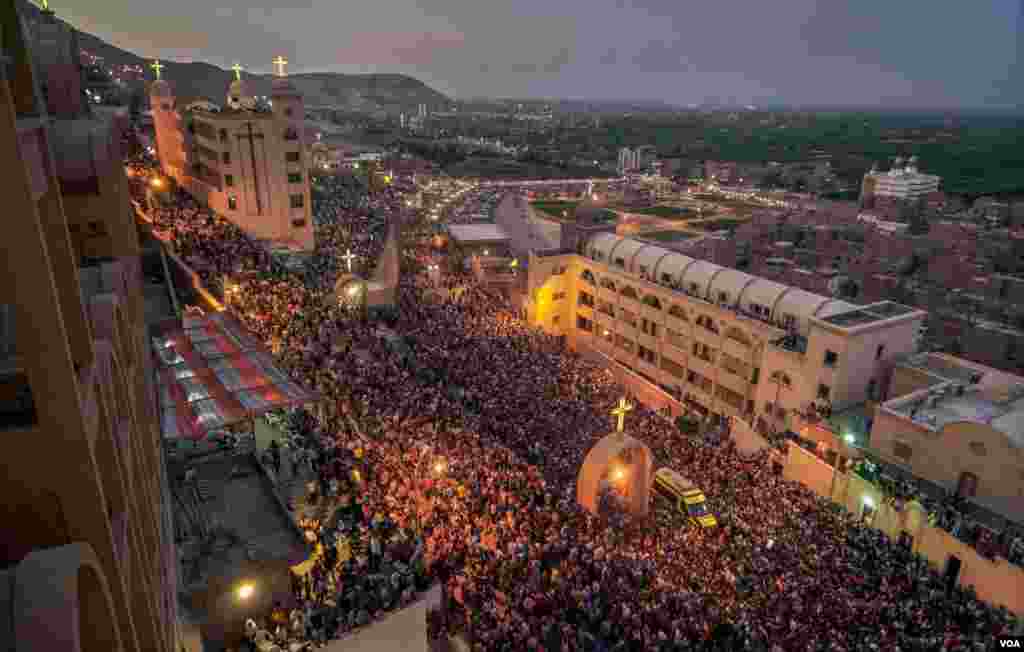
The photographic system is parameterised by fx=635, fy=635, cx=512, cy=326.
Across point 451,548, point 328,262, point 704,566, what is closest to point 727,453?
point 704,566

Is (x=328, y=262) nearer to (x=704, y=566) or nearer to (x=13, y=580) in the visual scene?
(x=704, y=566)

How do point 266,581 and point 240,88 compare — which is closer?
point 266,581

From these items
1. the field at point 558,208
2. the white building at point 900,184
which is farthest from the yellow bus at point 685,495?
the white building at point 900,184

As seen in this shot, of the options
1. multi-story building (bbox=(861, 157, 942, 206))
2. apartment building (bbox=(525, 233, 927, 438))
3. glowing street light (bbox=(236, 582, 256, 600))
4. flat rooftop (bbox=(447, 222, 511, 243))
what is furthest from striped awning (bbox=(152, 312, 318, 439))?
multi-story building (bbox=(861, 157, 942, 206))

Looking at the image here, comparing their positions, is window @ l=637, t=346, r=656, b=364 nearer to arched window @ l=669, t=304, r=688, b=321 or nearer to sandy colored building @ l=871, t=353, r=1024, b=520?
arched window @ l=669, t=304, r=688, b=321

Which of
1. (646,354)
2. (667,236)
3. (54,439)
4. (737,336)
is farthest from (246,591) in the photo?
(667,236)
